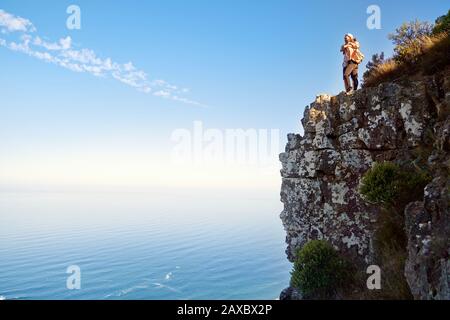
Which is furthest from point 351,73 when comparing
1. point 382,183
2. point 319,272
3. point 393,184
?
point 319,272

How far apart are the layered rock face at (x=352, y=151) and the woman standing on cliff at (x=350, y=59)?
45.9 inches

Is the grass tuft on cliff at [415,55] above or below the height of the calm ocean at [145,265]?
above

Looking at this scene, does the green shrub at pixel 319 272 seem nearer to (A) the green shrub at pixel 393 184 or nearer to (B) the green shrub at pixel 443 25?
(A) the green shrub at pixel 393 184

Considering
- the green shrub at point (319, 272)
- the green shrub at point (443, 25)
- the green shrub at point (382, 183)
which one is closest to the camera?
the green shrub at point (382, 183)

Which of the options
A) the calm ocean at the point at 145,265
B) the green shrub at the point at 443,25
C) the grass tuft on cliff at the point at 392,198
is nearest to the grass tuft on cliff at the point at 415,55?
the green shrub at the point at 443,25

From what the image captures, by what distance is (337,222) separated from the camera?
1306 centimetres

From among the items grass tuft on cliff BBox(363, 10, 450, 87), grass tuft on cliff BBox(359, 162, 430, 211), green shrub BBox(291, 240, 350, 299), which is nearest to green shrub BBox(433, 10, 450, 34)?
grass tuft on cliff BBox(363, 10, 450, 87)

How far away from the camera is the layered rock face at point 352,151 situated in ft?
37.5

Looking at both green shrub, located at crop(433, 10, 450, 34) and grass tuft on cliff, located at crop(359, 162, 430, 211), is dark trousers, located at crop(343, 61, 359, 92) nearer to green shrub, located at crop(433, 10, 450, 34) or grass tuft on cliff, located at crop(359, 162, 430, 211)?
green shrub, located at crop(433, 10, 450, 34)

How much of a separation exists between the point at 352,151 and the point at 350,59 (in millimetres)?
4379

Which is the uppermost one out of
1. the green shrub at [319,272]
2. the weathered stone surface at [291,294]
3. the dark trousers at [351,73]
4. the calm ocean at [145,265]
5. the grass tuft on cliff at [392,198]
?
the dark trousers at [351,73]

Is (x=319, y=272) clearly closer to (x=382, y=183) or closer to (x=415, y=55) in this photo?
(x=382, y=183)
